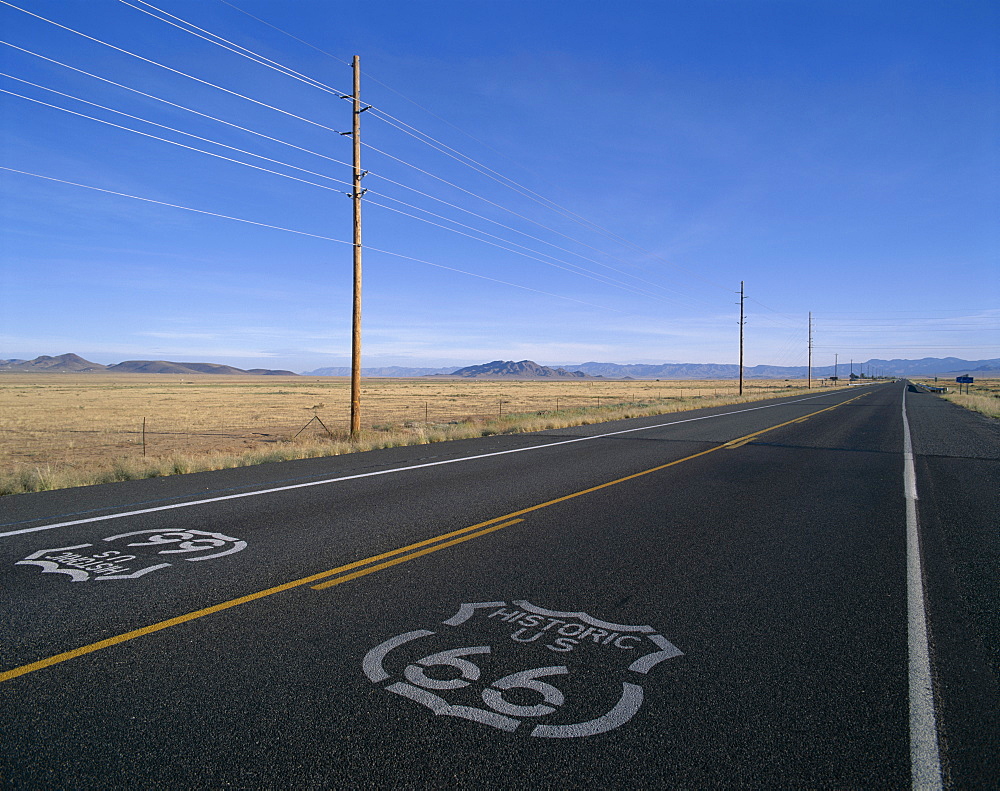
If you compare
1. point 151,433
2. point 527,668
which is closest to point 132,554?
point 527,668

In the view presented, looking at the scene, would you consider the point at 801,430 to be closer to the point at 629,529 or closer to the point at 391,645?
the point at 629,529

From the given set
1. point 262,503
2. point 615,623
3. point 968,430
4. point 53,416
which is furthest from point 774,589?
point 53,416

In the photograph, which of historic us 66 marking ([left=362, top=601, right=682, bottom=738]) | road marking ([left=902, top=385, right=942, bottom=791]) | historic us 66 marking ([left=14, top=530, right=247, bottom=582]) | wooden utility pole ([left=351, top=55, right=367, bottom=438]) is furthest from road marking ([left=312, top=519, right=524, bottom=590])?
wooden utility pole ([left=351, top=55, right=367, bottom=438])

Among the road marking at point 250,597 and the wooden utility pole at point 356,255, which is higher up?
the wooden utility pole at point 356,255

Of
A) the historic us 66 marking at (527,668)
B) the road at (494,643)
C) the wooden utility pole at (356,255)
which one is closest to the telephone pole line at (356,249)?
the wooden utility pole at (356,255)

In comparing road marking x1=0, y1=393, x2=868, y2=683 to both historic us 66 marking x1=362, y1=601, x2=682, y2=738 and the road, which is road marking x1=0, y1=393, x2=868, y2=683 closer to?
the road

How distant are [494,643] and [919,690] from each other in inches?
105

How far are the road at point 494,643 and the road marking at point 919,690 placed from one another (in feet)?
0.06

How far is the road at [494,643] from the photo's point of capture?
3004 millimetres

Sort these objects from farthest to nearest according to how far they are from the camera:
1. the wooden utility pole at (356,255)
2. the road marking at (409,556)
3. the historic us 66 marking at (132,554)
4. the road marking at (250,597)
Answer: the wooden utility pole at (356,255)
the historic us 66 marking at (132,554)
the road marking at (409,556)
the road marking at (250,597)

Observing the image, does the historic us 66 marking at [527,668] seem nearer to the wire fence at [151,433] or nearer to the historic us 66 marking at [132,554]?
the historic us 66 marking at [132,554]

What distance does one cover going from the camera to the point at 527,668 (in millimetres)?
3867

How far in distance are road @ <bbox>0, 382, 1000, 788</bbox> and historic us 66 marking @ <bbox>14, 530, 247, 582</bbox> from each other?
5cm

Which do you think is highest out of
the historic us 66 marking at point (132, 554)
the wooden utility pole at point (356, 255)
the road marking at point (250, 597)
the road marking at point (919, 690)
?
the wooden utility pole at point (356, 255)
